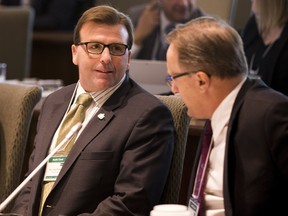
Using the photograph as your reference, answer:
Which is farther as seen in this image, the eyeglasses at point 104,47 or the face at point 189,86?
the eyeglasses at point 104,47

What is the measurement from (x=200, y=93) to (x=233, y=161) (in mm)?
236

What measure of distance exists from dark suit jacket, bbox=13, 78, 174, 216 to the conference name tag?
0.06m

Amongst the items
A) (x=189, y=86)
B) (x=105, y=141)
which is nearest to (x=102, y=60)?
(x=105, y=141)

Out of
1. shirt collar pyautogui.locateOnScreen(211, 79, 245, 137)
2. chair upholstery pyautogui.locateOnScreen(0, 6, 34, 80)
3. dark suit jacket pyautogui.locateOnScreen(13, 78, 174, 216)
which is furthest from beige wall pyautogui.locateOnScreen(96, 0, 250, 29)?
shirt collar pyautogui.locateOnScreen(211, 79, 245, 137)

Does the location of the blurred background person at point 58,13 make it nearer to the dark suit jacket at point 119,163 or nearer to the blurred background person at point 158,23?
the blurred background person at point 158,23

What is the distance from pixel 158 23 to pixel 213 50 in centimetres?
277

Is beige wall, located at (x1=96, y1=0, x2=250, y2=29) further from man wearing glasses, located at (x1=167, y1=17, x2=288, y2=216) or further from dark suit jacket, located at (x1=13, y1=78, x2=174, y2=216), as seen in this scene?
man wearing glasses, located at (x1=167, y1=17, x2=288, y2=216)

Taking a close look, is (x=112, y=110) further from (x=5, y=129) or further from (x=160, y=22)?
(x=160, y=22)

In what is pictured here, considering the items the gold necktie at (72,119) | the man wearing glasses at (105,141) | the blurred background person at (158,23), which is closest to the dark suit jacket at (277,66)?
the blurred background person at (158,23)

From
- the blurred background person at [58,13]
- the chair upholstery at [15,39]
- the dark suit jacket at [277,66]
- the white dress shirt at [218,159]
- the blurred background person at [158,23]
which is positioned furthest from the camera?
the blurred background person at [58,13]

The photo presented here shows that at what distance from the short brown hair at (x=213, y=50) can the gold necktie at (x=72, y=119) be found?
63 centimetres

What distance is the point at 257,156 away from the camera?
2.32m

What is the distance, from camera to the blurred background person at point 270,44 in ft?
14.4

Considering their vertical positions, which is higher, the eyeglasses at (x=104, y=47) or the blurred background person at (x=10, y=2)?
Answer: the eyeglasses at (x=104, y=47)
